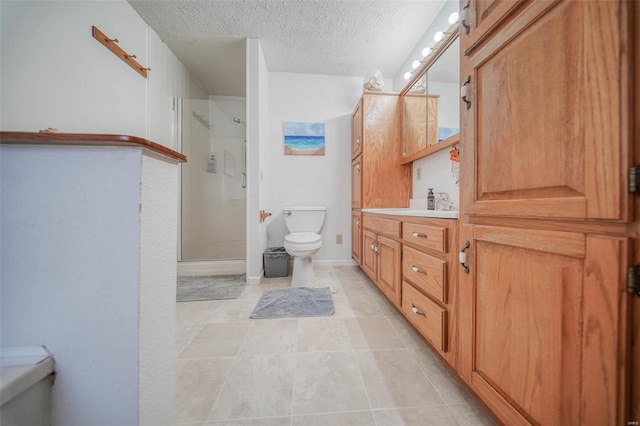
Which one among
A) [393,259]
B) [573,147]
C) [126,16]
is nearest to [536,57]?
[573,147]

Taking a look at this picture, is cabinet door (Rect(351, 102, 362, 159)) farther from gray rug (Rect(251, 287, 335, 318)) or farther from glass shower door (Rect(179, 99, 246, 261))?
gray rug (Rect(251, 287, 335, 318))

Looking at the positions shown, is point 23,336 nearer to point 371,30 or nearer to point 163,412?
point 163,412

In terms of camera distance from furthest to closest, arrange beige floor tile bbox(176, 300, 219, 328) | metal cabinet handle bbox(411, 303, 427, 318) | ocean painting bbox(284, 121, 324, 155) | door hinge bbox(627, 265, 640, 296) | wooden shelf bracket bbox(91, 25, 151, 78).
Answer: ocean painting bbox(284, 121, 324, 155), wooden shelf bracket bbox(91, 25, 151, 78), beige floor tile bbox(176, 300, 219, 328), metal cabinet handle bbox(411, 303, 427, 318), door hinge bbox(627, 265, 640, 296)

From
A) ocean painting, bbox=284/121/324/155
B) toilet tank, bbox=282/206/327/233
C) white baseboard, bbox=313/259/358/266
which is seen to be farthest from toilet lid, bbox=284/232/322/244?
ocean painting, bbox=284/121/324/155

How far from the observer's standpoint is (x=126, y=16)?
1926 mm

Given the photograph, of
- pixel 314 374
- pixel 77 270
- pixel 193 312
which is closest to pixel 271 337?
pixel 314 374

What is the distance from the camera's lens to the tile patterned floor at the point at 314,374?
0.85 meters

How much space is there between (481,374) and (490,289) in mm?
300

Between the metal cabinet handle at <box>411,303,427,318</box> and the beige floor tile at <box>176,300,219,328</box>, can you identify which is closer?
the metal cabinet handle at <box>411,303,427,318</box>

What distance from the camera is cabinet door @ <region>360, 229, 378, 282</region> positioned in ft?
6.23

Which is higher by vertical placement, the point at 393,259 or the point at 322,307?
the point at 393,259

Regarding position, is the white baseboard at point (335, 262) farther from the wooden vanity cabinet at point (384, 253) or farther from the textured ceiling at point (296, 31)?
the textured ceiling at point (296, 31)

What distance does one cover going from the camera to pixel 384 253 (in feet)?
5.50

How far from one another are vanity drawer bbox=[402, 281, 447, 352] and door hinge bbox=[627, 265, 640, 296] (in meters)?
0.62
